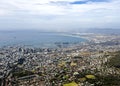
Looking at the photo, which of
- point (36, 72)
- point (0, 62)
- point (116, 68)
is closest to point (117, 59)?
point (116, 68)

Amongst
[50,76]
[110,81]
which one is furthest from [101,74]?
[50,76]

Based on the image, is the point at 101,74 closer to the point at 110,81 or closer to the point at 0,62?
the point at 110,81

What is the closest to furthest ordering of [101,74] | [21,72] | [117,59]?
[101,74], [21,72], [117,59]

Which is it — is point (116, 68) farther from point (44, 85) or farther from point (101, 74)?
point (44, 85)

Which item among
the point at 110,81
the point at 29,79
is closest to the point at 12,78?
the point at 29,79

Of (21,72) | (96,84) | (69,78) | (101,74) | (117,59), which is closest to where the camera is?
(96,84)

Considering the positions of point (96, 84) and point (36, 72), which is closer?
point (96, 84)

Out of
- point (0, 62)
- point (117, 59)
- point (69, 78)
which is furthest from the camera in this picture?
point (0, 62)

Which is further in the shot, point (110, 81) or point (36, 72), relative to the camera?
point (36, 72)
